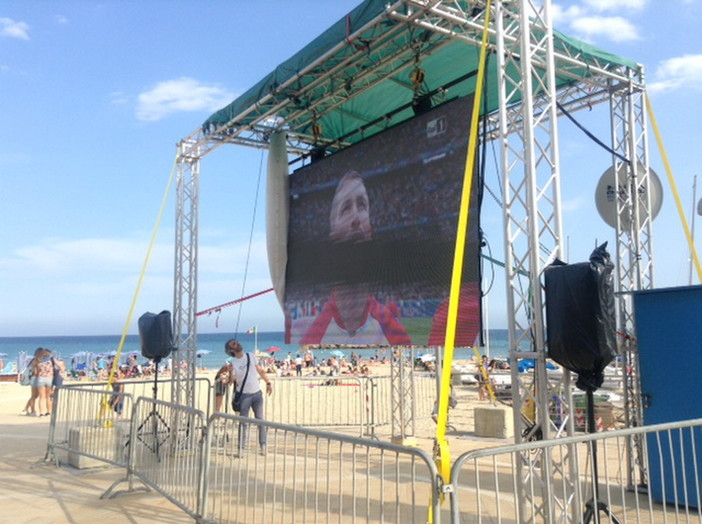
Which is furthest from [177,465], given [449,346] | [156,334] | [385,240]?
[385,240]

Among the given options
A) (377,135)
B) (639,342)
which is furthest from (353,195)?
(639,342)

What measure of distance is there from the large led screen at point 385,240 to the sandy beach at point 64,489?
254 cm

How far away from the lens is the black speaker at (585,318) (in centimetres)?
483

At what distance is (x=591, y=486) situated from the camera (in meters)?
6.34

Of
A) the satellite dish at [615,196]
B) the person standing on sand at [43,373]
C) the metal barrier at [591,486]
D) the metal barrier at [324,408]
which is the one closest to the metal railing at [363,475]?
the metal barrier at [591,486]

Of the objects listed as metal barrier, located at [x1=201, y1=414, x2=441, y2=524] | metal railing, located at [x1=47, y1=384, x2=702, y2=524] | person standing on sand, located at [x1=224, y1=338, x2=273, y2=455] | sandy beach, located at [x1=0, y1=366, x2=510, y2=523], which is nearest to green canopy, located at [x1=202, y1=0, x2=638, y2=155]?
person standing on sand, located at [x1=224, y1=338, x2=273, y2=455]

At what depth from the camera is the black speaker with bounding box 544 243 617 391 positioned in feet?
15.8

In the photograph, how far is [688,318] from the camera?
621 centimetres

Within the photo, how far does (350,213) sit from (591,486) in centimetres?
603

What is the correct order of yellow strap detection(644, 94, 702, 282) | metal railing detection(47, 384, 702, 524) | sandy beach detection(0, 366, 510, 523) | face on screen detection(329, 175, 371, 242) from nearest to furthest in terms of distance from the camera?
metal railing detection(47, 384, 702, 524)
sandy beach detection(0, 366, 510, 523)
yellow strap detection(644, 94, 702, 282)
face on screen detection(329, 175, 371, 242)

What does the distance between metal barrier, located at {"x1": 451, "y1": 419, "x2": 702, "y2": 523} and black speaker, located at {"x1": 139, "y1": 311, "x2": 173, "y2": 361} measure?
535 centimetres

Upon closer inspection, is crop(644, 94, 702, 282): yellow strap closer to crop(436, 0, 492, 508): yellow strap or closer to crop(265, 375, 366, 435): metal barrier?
crop(436, 0, 492, 508): yellow strap

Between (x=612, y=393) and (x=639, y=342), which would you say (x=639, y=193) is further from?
(x=612, y=393)

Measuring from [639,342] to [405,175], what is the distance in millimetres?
4344
